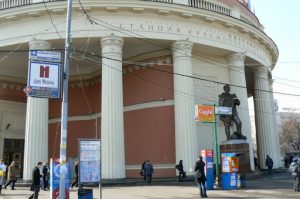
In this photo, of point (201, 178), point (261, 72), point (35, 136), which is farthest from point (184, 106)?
point (261, 72)

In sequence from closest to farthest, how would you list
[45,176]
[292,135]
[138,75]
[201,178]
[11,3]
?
[201,178] < [45,176] < [11,3] < [138,75] < [292,135]

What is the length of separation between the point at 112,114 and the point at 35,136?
465 cm

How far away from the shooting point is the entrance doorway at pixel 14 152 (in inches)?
1220

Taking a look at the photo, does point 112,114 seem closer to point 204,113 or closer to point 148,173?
point 148,173

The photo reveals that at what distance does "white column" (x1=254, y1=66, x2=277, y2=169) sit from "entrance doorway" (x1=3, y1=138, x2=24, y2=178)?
19449 millimetres

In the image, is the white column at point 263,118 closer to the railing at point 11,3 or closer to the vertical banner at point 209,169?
the vertical banner at point 209,169

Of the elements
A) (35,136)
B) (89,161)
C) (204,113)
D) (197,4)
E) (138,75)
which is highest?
(197,4)

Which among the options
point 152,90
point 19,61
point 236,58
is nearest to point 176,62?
point 152,90

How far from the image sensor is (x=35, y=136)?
2186cm

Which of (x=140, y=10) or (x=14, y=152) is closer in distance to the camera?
(x=140, y=10)

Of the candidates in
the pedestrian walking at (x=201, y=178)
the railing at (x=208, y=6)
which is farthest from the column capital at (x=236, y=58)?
the pedestrian walking at (x=201, y=178)

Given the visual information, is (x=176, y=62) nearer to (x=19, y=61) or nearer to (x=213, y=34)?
(x=213, y=34)

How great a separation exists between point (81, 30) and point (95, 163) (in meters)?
11.9

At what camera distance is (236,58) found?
26516 millimetres
